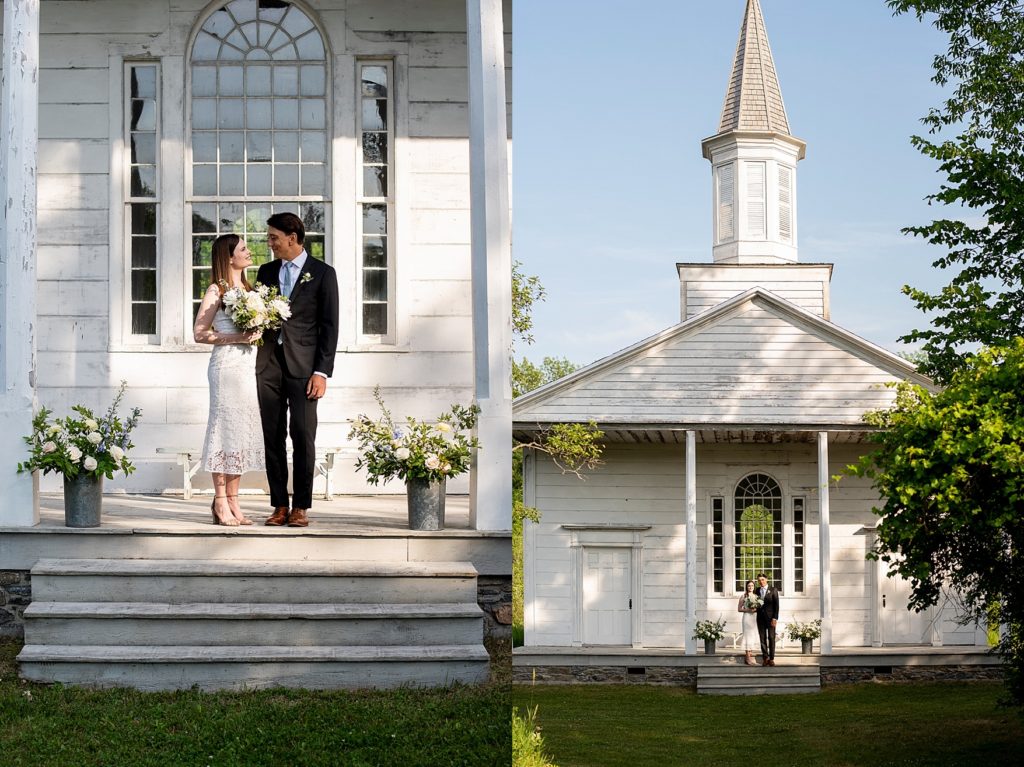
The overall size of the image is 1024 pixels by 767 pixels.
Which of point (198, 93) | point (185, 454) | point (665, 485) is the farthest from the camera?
point (198, 93)

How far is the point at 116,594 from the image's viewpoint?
5.42m

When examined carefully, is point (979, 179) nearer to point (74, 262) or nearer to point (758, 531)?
point (758, 531)

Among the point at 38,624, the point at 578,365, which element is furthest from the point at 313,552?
the point at 578,365

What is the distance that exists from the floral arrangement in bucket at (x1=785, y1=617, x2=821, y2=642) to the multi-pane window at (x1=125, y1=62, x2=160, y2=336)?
15.1 ft

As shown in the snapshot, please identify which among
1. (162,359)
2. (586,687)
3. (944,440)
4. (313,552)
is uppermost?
(162,359)

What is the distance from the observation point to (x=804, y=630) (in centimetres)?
419

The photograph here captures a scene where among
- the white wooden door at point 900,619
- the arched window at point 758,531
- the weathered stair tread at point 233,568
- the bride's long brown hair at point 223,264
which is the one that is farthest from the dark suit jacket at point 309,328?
the white wooden door at point 900,619

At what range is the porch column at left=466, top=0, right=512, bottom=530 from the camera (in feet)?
17.6

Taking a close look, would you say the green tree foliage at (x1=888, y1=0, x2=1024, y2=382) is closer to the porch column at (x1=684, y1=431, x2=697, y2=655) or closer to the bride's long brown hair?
the porch column at (x1=684, y1=431, x2=697, y2=655)

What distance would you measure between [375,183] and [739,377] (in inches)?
155

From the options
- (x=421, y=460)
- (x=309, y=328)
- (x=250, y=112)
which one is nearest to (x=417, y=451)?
(x=421, y=460)

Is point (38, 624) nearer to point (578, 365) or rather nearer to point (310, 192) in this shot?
point (578, 365)

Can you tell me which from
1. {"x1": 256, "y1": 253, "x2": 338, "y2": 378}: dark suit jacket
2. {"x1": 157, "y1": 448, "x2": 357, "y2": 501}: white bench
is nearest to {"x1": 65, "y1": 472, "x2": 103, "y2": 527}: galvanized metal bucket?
{"x1": 256, "y1": 253, "x2": 338, "y2": 378}: dark suit jacket

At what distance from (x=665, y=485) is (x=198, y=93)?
4.51 meters
